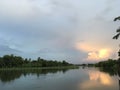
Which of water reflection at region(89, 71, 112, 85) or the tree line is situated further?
the tree line

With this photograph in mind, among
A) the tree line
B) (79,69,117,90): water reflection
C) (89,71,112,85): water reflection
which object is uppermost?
the tree line

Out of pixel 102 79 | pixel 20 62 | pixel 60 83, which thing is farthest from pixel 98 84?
pixel 20 62

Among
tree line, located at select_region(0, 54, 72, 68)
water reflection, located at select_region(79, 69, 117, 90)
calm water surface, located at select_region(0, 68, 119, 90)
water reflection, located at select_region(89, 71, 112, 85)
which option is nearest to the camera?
water reflection, located at select_region(79, 69, 117, 90)

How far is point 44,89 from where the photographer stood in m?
34.3

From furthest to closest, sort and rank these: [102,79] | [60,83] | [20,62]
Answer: [20,62]
[102,79]
[60,83]

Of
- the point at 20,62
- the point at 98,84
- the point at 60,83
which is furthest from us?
the point at 20,62

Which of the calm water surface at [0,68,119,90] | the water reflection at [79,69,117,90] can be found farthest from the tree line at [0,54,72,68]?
the water reflection at [79,69,117,90]

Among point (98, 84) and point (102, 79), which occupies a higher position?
point (102, 79)

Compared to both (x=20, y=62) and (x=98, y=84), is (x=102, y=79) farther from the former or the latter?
(x=20, y=62)

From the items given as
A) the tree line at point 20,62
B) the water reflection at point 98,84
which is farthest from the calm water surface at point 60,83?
the tree line at point 20,62

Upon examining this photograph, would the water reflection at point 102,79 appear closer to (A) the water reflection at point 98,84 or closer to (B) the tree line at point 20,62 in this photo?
(A) the water reflection at point 98,84

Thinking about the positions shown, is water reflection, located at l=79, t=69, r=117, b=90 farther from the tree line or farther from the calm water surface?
the tree line

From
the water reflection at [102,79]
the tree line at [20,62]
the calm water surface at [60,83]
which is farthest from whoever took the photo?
the tree line at [20,62]

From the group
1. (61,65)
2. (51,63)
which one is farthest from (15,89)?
(61,65)
